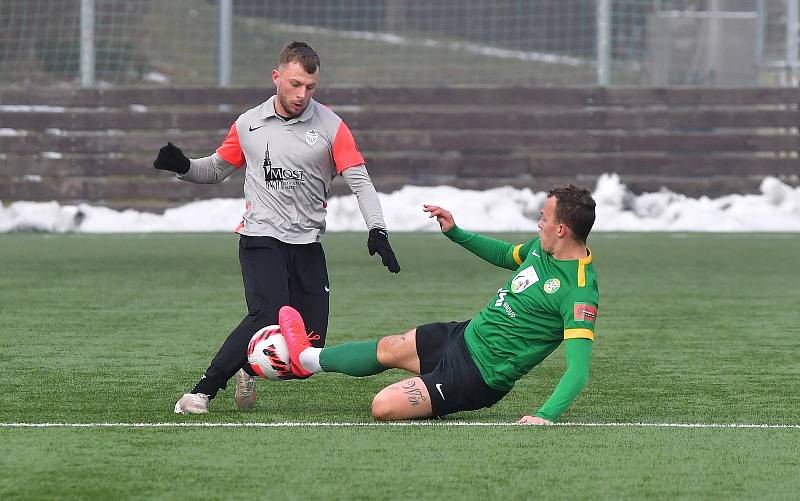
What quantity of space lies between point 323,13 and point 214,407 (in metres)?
16.5

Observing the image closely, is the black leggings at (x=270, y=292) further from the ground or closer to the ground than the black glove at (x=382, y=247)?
closer to the ground

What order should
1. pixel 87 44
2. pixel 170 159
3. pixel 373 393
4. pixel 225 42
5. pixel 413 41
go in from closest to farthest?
pixel 170 159 < pixel 373 393 < pixel 87 44 < pixel 225 42 < pixel 413 41

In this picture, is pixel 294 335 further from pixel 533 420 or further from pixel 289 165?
pixel 533 420

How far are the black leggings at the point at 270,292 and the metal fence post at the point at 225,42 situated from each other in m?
14.4

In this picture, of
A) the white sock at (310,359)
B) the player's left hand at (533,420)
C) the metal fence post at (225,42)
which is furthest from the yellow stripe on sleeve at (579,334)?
the metal fence post at (225,42)

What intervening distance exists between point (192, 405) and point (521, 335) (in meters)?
1.29

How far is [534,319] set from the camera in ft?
19.9

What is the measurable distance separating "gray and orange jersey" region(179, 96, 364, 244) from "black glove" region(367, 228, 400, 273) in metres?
0.35

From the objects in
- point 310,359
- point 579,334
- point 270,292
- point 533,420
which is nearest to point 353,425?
point 310,359

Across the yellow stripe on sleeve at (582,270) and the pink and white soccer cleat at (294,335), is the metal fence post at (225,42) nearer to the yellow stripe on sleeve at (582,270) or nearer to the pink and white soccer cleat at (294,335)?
the pink and white soccer cleat at (294,335)

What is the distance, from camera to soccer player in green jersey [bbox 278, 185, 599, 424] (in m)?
5.91

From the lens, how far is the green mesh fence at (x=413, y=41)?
21734 millimetres

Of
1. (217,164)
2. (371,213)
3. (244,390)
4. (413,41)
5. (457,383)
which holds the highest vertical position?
(413,41)

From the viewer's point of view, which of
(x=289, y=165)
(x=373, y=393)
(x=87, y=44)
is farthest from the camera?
(x=87, y=44)
